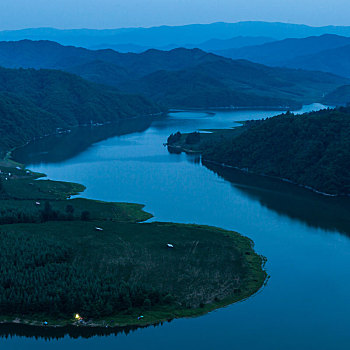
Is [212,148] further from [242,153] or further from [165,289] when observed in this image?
[165,289]

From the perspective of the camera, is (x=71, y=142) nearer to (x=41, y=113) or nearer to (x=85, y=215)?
(x=41, y=113)

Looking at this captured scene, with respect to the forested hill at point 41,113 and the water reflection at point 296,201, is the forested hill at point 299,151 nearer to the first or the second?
the water reflection at point 296,201

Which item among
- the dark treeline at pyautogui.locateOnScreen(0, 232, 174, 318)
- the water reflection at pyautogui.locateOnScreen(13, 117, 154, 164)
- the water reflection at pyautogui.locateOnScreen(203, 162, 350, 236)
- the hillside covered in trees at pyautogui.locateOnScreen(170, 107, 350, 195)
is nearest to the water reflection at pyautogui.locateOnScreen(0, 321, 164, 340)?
the dark treeline at pyautogui.locateOnScreen(0, 232, 174, 318)

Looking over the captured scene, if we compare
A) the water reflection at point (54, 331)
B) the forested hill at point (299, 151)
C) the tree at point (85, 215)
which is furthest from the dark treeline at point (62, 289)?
the forested hill at point (299, 151)

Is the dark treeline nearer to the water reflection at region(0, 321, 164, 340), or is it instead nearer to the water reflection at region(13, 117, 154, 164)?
the water reflection at region(0, 321, 164, 340)

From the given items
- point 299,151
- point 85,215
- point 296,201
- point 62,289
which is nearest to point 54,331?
point 62,289

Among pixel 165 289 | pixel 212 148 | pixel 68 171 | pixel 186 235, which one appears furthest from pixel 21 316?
pixel 212 148
